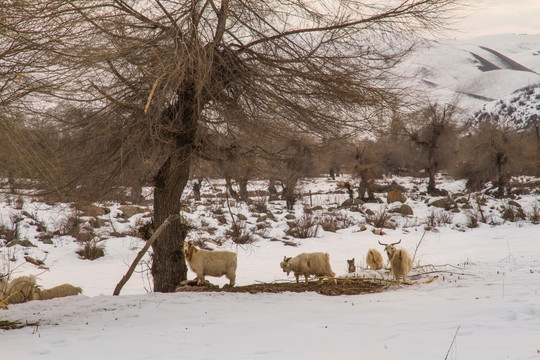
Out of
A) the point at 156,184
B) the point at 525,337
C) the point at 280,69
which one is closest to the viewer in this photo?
the point at 525,337

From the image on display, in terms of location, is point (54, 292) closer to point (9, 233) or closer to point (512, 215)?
point (9, 233)

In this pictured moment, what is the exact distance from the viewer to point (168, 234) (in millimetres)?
8867

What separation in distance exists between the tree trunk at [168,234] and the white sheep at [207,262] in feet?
1.39

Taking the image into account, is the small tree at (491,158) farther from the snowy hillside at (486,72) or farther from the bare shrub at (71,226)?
the snowy hillside at (486,72)

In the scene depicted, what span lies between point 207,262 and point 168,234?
92cm

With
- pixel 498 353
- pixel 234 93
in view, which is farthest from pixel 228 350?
pixel 234 93

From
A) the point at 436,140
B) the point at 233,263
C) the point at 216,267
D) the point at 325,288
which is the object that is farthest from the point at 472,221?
the point at 216,267

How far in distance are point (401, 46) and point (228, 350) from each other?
5.60 meters

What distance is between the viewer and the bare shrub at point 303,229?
2083 cm

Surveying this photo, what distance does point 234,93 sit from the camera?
768 centimetres

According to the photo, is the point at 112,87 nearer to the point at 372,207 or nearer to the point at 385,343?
the point at 385,343

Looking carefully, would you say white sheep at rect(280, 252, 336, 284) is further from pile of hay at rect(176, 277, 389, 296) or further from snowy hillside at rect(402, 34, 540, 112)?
snowy hillside at rect(402, 34, 540, 112)

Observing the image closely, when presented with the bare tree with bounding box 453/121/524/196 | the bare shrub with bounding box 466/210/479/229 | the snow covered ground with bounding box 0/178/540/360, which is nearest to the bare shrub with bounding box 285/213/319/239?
the bare shrub with bounding box 466/210/479/229

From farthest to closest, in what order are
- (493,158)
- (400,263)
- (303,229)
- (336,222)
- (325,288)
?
1. (493,158)
2. (336,222)
3. (303,229)
4. (400,263)
5. (325,288)
